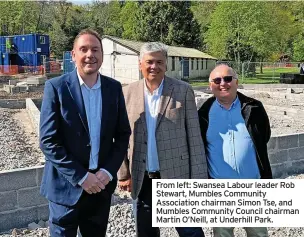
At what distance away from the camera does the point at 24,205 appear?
4977 mm

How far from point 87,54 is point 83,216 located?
124 cm

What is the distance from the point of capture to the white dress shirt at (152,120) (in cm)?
316

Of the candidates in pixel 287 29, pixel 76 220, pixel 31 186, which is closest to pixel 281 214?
pixel 76 220

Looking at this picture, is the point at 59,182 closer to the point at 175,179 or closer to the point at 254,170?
the point at 175,179

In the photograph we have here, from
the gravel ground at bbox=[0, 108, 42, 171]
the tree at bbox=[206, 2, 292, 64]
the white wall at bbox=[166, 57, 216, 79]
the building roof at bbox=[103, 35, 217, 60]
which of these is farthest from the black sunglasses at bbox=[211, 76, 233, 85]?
the tree at bbox=[206, 2, 292, 64]

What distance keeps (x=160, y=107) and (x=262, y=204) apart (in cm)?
107

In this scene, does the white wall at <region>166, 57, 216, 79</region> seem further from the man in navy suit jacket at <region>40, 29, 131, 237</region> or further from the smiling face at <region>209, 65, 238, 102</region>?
the man in navy suit jacket at <region>40, 29, 131, 237</region>

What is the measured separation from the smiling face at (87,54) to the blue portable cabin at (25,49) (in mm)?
33783

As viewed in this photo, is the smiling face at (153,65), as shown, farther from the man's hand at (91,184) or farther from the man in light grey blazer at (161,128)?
the man's hand at (91,184)

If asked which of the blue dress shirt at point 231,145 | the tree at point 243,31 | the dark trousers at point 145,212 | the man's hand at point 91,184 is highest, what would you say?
the tree at point 243,31

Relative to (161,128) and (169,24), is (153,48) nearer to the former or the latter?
(161,128)

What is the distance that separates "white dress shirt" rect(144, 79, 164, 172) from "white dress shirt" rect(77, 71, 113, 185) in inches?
17.2

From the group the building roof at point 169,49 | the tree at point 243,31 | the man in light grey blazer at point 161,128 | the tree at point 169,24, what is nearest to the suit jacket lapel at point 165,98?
the man in light grey blazer at point 161,128

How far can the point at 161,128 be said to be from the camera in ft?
10.2
